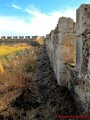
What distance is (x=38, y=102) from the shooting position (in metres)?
6.60

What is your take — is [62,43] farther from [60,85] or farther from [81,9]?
[81,9]

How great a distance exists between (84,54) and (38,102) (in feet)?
7.31

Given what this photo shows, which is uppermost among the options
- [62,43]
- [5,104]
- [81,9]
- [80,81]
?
[81,9]

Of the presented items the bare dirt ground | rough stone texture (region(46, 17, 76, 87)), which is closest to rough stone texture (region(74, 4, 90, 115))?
the bare dirt ground

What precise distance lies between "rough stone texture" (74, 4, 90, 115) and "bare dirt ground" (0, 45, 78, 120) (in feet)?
1.92

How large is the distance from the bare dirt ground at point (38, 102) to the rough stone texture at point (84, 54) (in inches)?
23.0

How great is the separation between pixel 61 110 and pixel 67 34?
2.73 metres

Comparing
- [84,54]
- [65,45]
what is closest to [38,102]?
[65,45]

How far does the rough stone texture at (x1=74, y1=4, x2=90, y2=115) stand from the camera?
4728 mm

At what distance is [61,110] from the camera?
5578mm

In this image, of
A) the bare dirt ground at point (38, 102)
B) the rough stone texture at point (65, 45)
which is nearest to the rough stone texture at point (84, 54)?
the bare dirt ground at point (38, 102)

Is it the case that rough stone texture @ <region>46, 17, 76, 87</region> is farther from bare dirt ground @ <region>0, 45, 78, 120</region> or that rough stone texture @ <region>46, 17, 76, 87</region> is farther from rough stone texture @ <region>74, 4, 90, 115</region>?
rough stone texture @ <region>74, 4, 90, 115</region>

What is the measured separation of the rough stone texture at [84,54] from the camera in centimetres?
473

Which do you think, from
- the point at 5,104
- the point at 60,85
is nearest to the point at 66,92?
the point at 60,85
